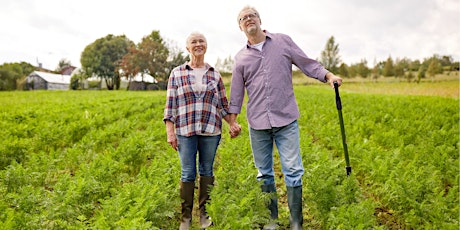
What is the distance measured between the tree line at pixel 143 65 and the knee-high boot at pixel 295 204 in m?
44.2

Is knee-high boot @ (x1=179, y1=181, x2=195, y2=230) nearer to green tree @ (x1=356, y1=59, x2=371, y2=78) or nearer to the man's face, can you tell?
the man's face

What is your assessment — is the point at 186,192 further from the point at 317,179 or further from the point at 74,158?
the point at 74,158

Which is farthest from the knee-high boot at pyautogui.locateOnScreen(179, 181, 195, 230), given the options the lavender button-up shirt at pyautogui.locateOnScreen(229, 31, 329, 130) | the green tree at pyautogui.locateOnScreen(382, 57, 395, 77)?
the green tree at pyautogui.locateOnScreen(382, 57, 395, 77)

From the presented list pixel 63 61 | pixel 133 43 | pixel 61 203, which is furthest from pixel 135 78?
pixel 63 61

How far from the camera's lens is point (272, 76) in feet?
11.8

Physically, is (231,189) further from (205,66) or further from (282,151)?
(205,66)

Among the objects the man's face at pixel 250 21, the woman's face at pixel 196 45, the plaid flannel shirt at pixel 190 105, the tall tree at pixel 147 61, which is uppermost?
the tall tree at pixel 147 61

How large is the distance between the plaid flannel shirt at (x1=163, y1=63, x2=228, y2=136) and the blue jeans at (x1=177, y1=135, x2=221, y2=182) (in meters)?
0.09

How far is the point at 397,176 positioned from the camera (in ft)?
14.6

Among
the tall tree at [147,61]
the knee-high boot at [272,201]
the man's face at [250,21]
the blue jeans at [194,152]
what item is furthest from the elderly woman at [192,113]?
the tall tree at [147,61]

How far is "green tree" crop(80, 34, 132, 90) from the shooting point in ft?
179

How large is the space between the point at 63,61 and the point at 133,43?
68.4 metres

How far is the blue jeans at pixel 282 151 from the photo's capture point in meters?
3.55

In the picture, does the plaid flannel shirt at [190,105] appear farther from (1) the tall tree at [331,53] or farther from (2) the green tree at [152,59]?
(1) the tall tree at [331,53]
